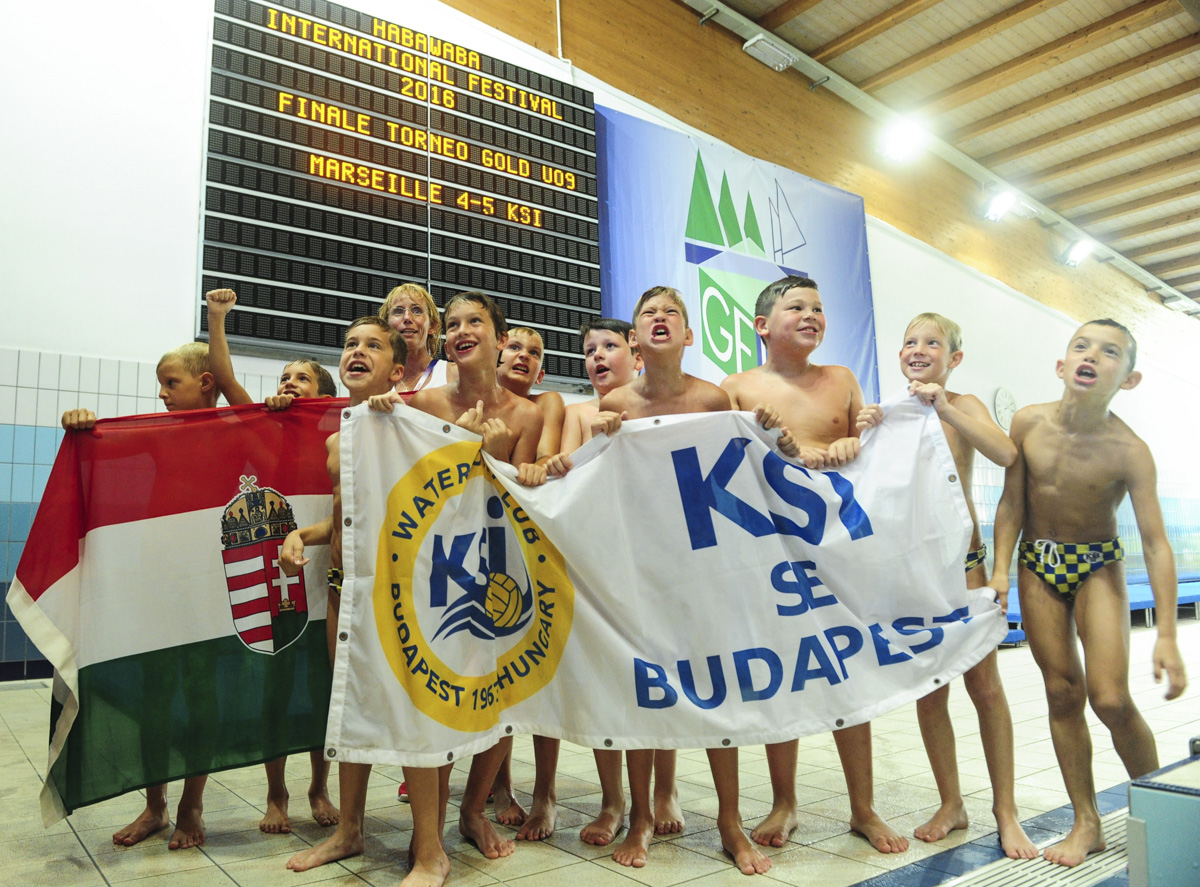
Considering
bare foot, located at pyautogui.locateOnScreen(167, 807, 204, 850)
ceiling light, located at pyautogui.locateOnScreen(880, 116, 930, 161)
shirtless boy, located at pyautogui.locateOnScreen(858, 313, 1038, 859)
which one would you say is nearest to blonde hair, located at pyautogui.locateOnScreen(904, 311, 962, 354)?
shirtless boy, located at pyautogui.locateOnScreen(858, 313, 1038, 859)

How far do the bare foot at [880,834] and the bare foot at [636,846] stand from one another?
700 millimetres

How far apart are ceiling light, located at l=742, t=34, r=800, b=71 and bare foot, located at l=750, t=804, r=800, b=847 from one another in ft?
27.3

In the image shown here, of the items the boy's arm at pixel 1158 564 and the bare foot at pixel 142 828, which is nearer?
the boy's arm at pixel 1158 564

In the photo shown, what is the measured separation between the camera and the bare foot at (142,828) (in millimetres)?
2684

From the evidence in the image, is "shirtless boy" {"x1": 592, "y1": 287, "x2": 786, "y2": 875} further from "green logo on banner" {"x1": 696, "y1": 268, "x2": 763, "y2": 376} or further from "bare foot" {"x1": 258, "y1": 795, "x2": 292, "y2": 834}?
"green logo on banner" {"x1": 696, "y1": 268, "x2": 763, "y2": 376}

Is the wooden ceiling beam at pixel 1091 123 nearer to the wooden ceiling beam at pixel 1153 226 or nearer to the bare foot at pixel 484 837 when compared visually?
the wooden ceiling beam at pixel 1153 226

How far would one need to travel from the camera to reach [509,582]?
259 cm

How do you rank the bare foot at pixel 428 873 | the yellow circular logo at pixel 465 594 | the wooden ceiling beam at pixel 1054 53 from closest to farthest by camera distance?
the bare foot at pixel 428 873
the yellow circular logo at pixel 465 594
the wooden ceiling beam at pixel 1054 53

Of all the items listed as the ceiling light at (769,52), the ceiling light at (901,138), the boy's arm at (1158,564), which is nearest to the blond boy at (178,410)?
the boy's arm at (1158,564)

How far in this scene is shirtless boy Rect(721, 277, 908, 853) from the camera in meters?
2.68

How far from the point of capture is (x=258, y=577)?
2.88 meters

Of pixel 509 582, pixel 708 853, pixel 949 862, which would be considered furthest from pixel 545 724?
pixel 949 862

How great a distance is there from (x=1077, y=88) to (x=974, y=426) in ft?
31.6

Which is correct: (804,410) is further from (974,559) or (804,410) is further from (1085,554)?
(1085,554)
